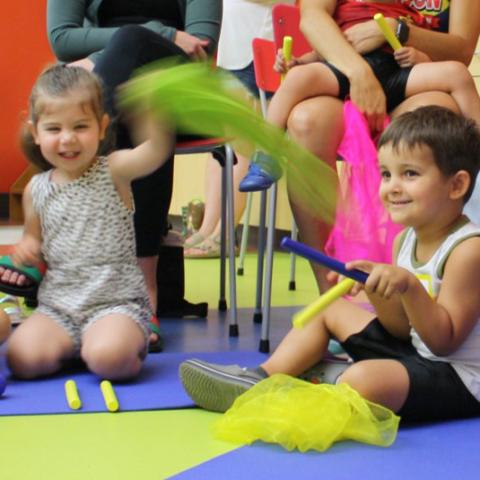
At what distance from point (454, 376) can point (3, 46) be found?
4728mm

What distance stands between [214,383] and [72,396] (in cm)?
20

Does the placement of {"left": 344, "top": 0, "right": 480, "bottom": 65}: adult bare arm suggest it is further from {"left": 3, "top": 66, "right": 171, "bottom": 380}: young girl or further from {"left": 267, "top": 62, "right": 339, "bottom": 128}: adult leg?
{"left": 3, "top": 66, "right": 171, "bottom": 380}: young girl

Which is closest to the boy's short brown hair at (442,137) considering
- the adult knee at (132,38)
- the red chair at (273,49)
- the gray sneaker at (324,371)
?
the gray sneaker at (324,371)

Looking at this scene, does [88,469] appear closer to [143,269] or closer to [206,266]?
[143,269]

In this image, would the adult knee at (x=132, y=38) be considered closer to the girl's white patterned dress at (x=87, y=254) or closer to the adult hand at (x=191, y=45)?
the adult hand at (x=191, y=45)

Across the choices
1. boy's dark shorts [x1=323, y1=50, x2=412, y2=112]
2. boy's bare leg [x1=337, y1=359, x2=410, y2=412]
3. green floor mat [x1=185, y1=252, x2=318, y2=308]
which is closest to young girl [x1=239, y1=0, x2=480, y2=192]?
boy's dark shorts [x1=323, y1=50, x2=412, y2=112]

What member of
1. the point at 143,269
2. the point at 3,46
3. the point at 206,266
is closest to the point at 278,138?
the point at 143,269

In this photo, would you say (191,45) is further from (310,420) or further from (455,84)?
(310,420)

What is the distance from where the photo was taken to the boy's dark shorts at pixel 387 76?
5.15 ft

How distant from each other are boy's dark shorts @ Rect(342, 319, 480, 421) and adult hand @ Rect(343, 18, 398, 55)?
0.64m

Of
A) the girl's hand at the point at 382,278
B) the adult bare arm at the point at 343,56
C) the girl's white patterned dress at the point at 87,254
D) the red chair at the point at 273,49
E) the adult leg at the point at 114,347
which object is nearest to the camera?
the girl's hand at the point at 382,278

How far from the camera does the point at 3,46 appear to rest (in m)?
5.29

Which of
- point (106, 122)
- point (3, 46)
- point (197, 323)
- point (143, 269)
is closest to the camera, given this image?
point (106, 122)

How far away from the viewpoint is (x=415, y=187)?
1.14m
